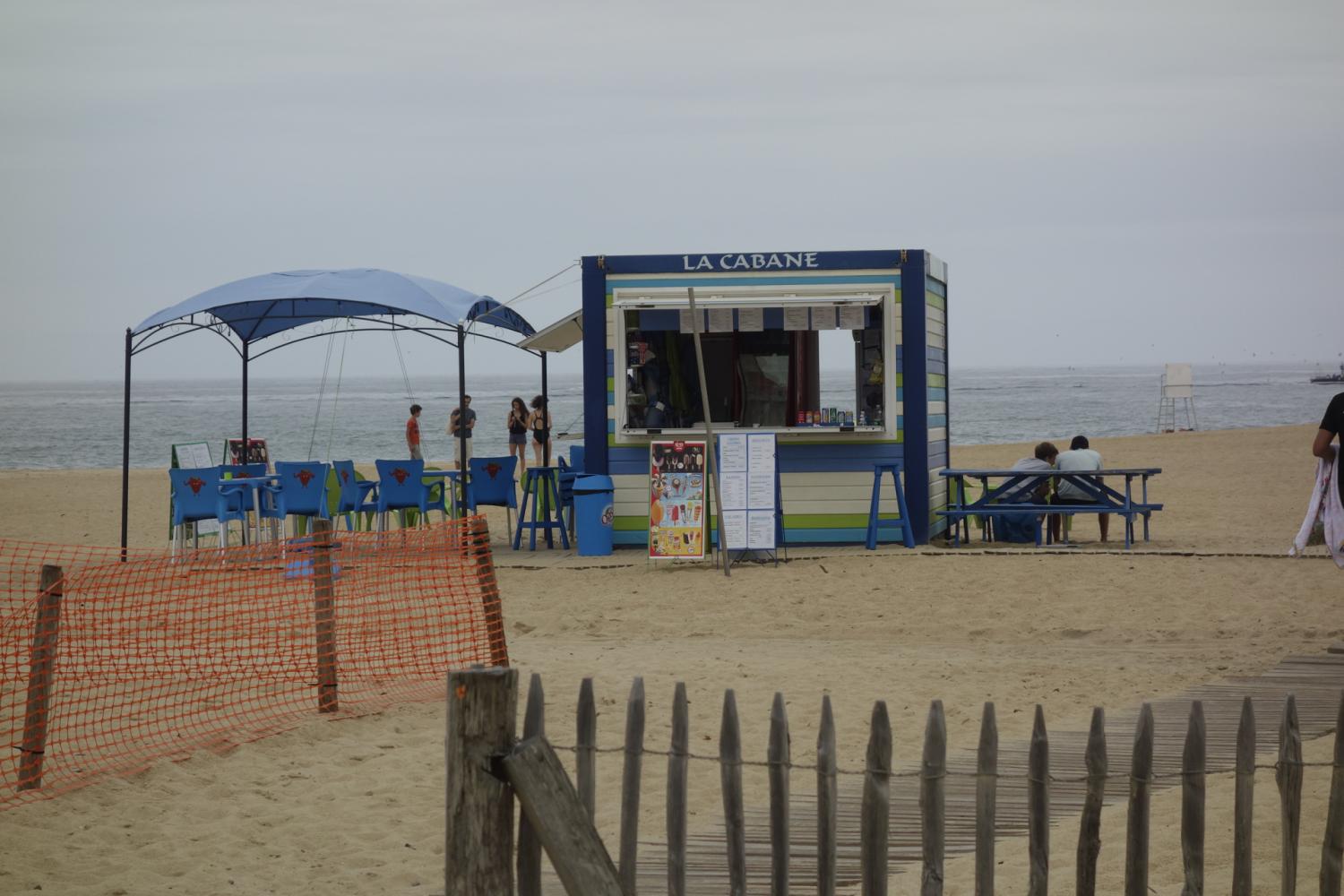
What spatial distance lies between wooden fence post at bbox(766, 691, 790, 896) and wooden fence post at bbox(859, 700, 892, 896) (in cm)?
18

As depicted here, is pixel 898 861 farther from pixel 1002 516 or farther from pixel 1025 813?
pixel 1002 516

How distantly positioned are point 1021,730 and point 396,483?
7718mm

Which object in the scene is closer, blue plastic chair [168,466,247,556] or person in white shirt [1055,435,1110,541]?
blue plastic chair [168,466,247,556]

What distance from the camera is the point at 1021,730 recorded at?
19.2 ft

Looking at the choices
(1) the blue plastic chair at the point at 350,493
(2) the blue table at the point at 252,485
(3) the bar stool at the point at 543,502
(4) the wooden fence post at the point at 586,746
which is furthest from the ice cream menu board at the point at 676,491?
(4) the wooden fence post at the point at 586,746

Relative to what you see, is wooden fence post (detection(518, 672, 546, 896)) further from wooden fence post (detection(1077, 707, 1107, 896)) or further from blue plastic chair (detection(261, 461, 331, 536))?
blue plastic chair (detection(261, 461, 331, 536))

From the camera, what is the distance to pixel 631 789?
10.9ft

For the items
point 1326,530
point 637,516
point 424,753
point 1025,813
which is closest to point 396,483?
point 637,516

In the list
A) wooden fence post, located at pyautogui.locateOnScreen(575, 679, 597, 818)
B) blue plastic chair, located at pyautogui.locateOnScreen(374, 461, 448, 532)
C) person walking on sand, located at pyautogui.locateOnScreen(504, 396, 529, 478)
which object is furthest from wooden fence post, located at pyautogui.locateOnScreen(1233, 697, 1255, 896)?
person walking on sand, located at pyautogui.locateOnScreen(504, 396, 529, 478)

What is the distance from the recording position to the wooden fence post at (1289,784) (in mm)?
3414

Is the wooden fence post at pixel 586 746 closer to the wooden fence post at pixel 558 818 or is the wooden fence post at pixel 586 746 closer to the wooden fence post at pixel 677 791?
the wooden fence post at pixel 677 791

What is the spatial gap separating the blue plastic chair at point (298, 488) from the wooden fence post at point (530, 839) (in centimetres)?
965

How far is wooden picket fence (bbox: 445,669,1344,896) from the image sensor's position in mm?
2816

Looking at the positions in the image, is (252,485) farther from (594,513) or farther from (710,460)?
(710,460)
